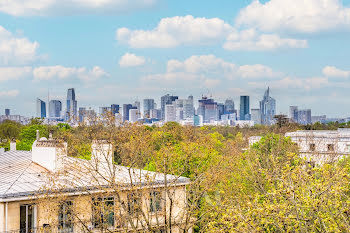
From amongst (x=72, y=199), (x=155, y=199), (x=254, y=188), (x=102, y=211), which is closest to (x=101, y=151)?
(x=102, y=211)

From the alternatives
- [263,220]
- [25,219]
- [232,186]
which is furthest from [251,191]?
[263,220]

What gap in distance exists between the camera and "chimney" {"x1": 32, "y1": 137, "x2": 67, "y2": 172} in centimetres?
2120

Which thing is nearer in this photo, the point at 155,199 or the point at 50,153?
the point at 155,199

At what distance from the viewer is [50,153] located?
21.8 meters

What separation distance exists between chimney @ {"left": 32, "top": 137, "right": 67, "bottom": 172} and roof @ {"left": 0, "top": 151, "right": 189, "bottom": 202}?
0.89 ft

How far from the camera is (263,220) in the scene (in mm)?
11422

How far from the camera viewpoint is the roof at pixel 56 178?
17703 millimetres

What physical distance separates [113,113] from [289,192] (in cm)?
989

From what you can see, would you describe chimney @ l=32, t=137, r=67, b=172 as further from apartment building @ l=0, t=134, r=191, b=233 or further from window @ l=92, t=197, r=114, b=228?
window @ l=92, t=197, r=114, b=228

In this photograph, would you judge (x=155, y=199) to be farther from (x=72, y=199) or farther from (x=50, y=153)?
(x=50, y=153)

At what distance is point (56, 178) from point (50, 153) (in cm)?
265

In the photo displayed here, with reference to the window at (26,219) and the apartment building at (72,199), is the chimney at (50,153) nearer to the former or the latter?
the apartment building at (72,199)

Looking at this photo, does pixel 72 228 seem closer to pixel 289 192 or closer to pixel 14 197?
pixel 14 197

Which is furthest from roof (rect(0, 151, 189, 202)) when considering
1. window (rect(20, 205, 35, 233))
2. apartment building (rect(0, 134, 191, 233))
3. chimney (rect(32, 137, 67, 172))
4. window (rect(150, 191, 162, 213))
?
window (rect(20, 205, 35, 233))
